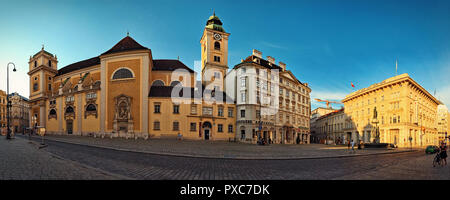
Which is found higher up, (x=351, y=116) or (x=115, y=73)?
(x=115, y=73)

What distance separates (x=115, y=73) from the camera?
3928 cm

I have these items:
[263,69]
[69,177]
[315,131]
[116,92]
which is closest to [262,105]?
[263,69]

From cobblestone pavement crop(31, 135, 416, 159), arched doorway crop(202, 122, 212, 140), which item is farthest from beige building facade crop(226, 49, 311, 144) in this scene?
cobblestone pavement crop(31, 135, 416, 159)

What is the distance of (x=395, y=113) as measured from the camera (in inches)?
1777

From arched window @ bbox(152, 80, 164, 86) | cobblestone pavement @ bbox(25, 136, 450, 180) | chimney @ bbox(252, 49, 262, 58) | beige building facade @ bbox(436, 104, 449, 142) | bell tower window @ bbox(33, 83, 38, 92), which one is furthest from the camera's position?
beige building facade @ bbox(436, 104, 449, 142)

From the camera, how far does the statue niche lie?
36.4 meters

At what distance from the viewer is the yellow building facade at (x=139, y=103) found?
36812 mm

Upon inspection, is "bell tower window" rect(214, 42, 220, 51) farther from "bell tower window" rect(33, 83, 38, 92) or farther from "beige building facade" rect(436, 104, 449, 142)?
"beige building facade" rect(436, 104, 449, 142)

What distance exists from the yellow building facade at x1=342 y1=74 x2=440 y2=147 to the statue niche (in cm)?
4628

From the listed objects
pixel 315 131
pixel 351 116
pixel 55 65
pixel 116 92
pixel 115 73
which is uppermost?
pixel 55 65

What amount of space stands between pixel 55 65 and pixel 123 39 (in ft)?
106

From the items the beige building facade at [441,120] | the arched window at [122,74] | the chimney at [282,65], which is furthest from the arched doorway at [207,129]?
the beige building facade at [441,120]
